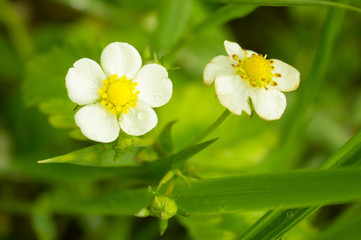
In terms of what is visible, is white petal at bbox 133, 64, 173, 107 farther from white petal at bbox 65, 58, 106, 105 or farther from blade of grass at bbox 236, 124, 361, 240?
blade of grass at bbox 236, 124, 361, 240

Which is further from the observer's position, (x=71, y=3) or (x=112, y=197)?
(x=71, y=3)

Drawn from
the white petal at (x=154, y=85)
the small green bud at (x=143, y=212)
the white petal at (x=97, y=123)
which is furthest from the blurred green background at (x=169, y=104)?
the small green bud at (x=143, y=212)

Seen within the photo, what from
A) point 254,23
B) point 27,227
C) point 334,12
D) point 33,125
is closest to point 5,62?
point 33,125

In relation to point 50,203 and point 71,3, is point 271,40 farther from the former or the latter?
point 50,203

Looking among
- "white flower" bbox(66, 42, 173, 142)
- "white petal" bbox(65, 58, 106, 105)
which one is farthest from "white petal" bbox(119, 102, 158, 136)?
"white petal" bbox(65, 58, 106, 105)

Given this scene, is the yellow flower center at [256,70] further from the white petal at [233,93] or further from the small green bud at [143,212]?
the small green bud at [143,212]

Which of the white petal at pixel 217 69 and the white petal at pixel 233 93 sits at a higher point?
the white petal at pixel 217 69

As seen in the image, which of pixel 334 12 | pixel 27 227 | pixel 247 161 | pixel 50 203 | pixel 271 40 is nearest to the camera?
pixel 334 12
